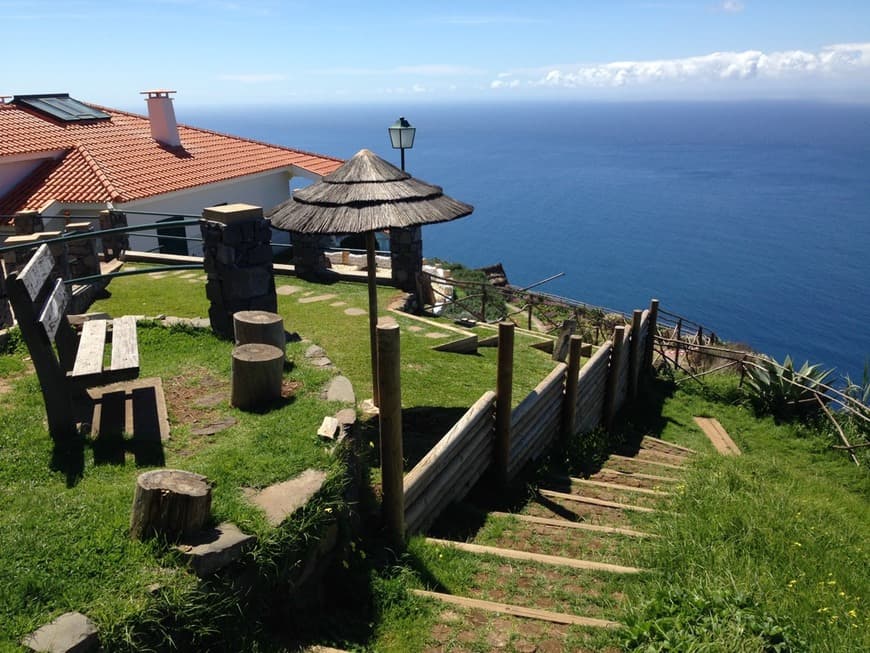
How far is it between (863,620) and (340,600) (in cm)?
350

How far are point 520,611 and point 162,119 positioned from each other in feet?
84.0

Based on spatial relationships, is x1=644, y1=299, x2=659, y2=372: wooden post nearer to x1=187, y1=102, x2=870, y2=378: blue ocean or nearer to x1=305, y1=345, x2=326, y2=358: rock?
x1=305, y1=345, x2=326, y2=358: rock

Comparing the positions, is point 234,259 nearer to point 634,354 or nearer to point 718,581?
point 718,581

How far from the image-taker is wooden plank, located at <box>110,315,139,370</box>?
5000 millimetres

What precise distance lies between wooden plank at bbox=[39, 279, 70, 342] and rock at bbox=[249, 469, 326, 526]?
6.87 feet

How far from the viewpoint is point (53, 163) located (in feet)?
67.8

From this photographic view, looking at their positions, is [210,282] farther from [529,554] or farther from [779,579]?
[779,579]

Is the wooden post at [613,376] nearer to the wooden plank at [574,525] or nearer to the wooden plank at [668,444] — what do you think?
the wooden plank at [668,444]

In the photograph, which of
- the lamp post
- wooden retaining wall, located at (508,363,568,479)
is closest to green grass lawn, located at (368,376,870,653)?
wooden retaining wall, located at (508,363,568,479)

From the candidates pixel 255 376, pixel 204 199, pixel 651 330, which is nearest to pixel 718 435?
pixel 651 330

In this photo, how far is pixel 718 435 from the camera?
34.6 ft

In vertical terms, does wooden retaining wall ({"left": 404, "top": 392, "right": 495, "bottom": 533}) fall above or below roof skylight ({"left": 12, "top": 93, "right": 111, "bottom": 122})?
below

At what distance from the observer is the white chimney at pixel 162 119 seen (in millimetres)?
24109

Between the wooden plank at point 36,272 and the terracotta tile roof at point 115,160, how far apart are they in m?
14.8
